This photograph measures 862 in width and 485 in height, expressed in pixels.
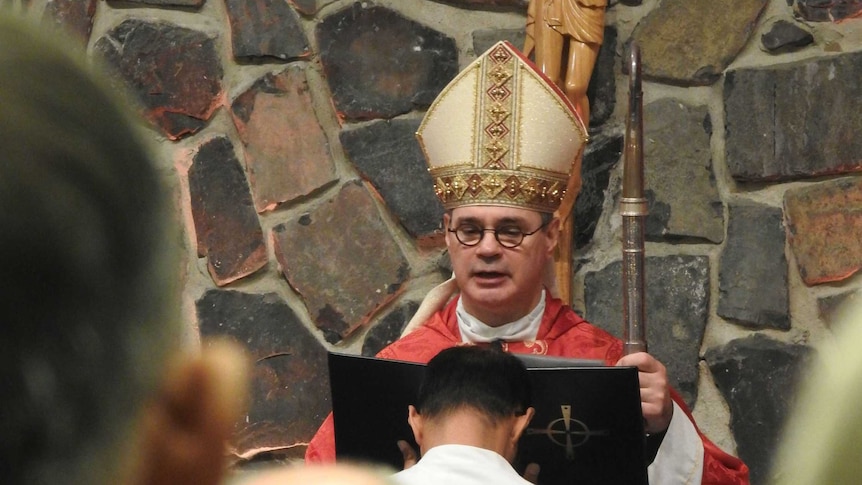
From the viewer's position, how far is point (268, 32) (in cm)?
371

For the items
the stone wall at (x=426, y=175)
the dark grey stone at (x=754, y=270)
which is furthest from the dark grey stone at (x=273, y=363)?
the dark grey stone at (x=754, y=270)

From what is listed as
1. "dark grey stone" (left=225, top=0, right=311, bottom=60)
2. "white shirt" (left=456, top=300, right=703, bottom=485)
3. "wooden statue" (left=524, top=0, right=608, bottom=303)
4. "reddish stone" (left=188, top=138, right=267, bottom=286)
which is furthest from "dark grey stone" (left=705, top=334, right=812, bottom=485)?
"dark grey stone" (left=225, top=0, right=311, bottom=60)

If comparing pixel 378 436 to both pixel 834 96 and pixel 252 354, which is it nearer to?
pixel 252 354

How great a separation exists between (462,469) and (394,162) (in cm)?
178

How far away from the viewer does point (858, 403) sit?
546 mm

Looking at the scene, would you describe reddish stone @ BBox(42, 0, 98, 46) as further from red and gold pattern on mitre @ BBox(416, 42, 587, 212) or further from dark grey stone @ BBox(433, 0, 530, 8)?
red and gold pattern on mitre @ BBox(416, 42, 587, 212)

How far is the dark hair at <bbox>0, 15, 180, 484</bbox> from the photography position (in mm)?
567

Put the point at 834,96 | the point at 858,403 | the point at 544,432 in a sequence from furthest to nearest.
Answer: the point at 834,96 → the point at 544,432 → the point at 858,403

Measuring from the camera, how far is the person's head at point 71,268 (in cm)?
57

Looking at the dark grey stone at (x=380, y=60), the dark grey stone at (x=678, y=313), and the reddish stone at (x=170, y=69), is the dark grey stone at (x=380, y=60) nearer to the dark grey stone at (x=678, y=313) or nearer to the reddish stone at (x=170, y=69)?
the reddish stone at (x=170, y=69)

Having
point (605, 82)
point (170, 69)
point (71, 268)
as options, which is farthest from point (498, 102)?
point (71, 268)

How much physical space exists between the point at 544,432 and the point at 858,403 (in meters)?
2.00

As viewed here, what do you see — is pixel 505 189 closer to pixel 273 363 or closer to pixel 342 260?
pixel 342 260

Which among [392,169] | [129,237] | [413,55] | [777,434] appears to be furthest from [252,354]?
[129,237]
